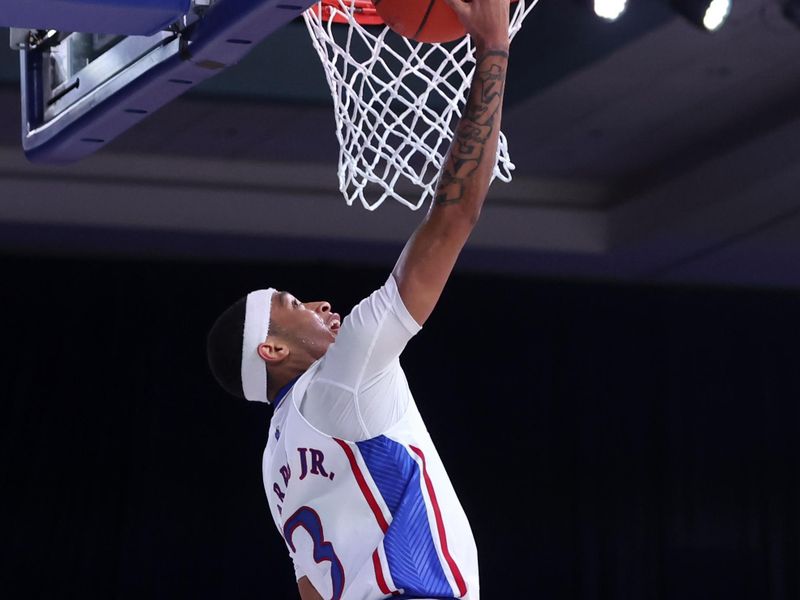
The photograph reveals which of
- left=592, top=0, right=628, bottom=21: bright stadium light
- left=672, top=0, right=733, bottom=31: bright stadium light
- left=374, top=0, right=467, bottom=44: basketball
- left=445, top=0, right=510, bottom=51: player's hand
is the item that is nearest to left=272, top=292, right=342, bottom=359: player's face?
left=374, top=0, right=467, bottom=44: basketball

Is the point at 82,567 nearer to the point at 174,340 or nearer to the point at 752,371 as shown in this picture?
the point at 174,340

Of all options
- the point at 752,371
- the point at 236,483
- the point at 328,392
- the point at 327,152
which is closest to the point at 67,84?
the point at 328,392

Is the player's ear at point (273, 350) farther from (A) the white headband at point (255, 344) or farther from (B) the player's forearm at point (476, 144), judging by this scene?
(B) the player's forearm at point (476, 144)

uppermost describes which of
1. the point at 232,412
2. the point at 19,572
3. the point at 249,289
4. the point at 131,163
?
the point at 131,163

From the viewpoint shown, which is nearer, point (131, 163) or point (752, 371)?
point (131, 163)

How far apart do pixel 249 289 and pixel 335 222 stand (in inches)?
26.8

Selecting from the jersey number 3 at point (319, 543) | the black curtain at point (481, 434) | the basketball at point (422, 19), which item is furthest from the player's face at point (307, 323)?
the black curtain at point (481, 434)

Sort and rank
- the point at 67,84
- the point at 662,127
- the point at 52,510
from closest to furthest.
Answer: the point at 67,84 < the point at 662,127 < the point at 52,510

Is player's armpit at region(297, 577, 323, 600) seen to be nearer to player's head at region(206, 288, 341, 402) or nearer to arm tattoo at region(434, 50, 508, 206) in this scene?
player's head at region(206, 288, 341, 402)

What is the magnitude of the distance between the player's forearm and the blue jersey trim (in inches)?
18.1

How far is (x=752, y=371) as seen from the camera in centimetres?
781

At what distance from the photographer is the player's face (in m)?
2.62

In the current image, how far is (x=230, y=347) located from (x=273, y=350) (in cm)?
11

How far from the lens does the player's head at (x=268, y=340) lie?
8.59 ft
